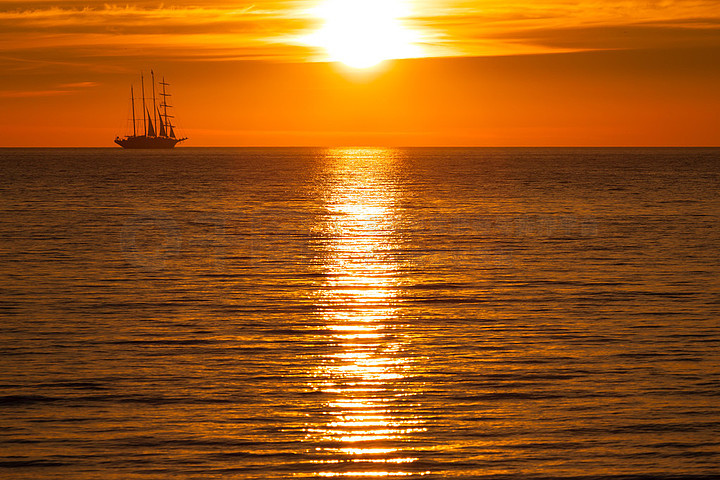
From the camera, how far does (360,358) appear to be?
22422 mm

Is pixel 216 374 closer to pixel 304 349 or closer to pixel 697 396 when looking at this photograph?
pixel 304 349

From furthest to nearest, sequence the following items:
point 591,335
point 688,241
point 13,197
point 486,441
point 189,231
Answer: point 13,197
point 189,231
point 688,241
point 591,335
point 486,441

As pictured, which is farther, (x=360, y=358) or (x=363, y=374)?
(x=360, y=358)

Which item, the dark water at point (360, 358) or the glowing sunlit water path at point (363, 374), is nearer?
the glowing sunlit water path at point (363, 374)

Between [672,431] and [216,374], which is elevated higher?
[216,374]

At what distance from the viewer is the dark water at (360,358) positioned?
15836mm

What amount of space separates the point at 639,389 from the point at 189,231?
41580mm

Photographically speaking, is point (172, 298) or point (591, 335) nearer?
point (591, 335)

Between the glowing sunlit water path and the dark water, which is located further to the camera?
the dark water

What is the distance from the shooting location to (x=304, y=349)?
76.6 ft

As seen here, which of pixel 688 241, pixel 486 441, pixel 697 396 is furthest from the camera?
pixel 688 241

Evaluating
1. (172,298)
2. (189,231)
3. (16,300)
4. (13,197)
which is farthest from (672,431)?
(13,197)

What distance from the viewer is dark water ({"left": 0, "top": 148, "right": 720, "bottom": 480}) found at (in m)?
15.8

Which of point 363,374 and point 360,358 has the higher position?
point 360,358
